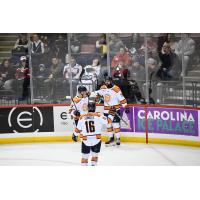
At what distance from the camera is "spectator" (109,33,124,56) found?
9218mm

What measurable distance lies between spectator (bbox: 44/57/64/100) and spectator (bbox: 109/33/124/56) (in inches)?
22.1

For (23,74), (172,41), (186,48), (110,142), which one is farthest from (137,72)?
(23,74)

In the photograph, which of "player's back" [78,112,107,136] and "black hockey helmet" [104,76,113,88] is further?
"black hockey helmet" [104,76,113,88]

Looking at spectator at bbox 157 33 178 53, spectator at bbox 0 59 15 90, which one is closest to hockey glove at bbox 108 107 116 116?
spectator at bbox 157 33 178 53

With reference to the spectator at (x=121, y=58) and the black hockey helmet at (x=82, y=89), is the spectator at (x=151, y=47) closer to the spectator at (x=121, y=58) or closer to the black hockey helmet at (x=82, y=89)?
the spectator at (x=121, y=58)

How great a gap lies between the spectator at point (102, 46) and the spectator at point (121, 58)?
0.40ft

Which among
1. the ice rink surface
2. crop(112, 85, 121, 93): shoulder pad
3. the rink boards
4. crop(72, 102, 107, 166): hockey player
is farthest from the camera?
crop(112, 85, 121, 93): shoulder pad

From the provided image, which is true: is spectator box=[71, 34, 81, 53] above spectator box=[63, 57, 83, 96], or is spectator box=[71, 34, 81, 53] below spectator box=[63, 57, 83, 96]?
above

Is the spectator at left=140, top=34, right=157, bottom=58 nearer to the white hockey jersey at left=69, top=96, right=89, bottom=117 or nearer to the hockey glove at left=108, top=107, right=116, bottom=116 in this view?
the hockey glove at left=108, top=107, right=116, bottom=116

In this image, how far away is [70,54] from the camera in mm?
9422

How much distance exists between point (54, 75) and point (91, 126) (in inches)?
28.0

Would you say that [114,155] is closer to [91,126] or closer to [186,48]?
[91,126]

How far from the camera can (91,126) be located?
9.27m
